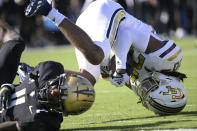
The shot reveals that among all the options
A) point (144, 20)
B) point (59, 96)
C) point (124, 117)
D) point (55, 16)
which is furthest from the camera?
point (144, 20)

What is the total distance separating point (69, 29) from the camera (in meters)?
4.66

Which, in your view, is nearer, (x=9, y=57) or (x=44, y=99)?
(x=44, y=99)

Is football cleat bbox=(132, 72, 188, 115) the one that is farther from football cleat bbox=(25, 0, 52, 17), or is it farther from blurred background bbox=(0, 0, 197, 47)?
blurred background bbox=(0, 0, 197, 47)

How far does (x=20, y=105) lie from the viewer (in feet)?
14.5

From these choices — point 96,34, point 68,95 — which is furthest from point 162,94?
point 68,95

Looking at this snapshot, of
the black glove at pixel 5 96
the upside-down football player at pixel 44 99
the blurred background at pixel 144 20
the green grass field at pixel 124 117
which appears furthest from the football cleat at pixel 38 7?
the blurred background at pixel 144 20

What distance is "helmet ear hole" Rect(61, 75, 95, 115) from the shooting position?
424 centimetres

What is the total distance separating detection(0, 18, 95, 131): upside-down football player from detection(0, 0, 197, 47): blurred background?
1180 centimetres

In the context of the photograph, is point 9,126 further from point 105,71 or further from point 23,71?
point 105,71

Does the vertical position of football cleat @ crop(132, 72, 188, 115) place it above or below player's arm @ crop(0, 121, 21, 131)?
below

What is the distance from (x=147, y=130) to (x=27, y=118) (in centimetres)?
110

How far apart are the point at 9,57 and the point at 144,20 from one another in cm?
1397

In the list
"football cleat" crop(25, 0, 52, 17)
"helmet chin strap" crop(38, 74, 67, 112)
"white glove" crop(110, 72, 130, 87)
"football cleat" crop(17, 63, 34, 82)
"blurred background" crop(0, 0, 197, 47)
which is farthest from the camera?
"blurred background" crop(0, 0, 197, 47)

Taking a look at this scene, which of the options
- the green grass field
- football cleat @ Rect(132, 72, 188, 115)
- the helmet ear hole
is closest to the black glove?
the helmet ear hole
